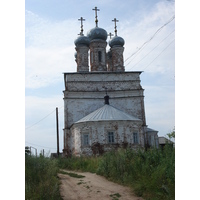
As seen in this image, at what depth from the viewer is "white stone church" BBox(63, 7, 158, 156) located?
1884 centimetres

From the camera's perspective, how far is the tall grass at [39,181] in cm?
614

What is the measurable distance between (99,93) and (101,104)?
3.28 feet

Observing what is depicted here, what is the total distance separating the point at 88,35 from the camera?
25609 millimetres

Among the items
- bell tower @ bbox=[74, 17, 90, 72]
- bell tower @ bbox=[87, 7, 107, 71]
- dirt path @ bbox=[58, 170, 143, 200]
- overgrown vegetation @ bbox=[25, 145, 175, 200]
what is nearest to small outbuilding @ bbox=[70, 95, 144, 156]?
bell tower @ bbox=[87, 7, 107, 71]

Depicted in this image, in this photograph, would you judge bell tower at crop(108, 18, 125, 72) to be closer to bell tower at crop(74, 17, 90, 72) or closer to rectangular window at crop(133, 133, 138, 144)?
bell tower at crop(74, 17, 90, 72)

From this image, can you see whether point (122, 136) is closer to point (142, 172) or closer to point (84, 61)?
point (84, 61)

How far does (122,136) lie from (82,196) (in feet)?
38.6

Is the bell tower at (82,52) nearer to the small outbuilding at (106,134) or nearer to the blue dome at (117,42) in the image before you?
the blue dome at (117,42)

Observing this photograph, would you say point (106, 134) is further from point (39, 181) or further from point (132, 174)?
point (39, 181)

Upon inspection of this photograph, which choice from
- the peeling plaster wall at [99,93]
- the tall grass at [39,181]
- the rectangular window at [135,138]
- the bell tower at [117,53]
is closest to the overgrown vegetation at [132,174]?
the tall grass at [39,181]

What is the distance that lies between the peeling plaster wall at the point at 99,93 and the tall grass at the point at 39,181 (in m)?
12.5

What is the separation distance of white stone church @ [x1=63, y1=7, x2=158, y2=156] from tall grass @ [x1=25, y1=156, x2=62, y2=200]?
9522 mm

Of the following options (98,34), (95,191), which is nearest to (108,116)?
(98,34)
